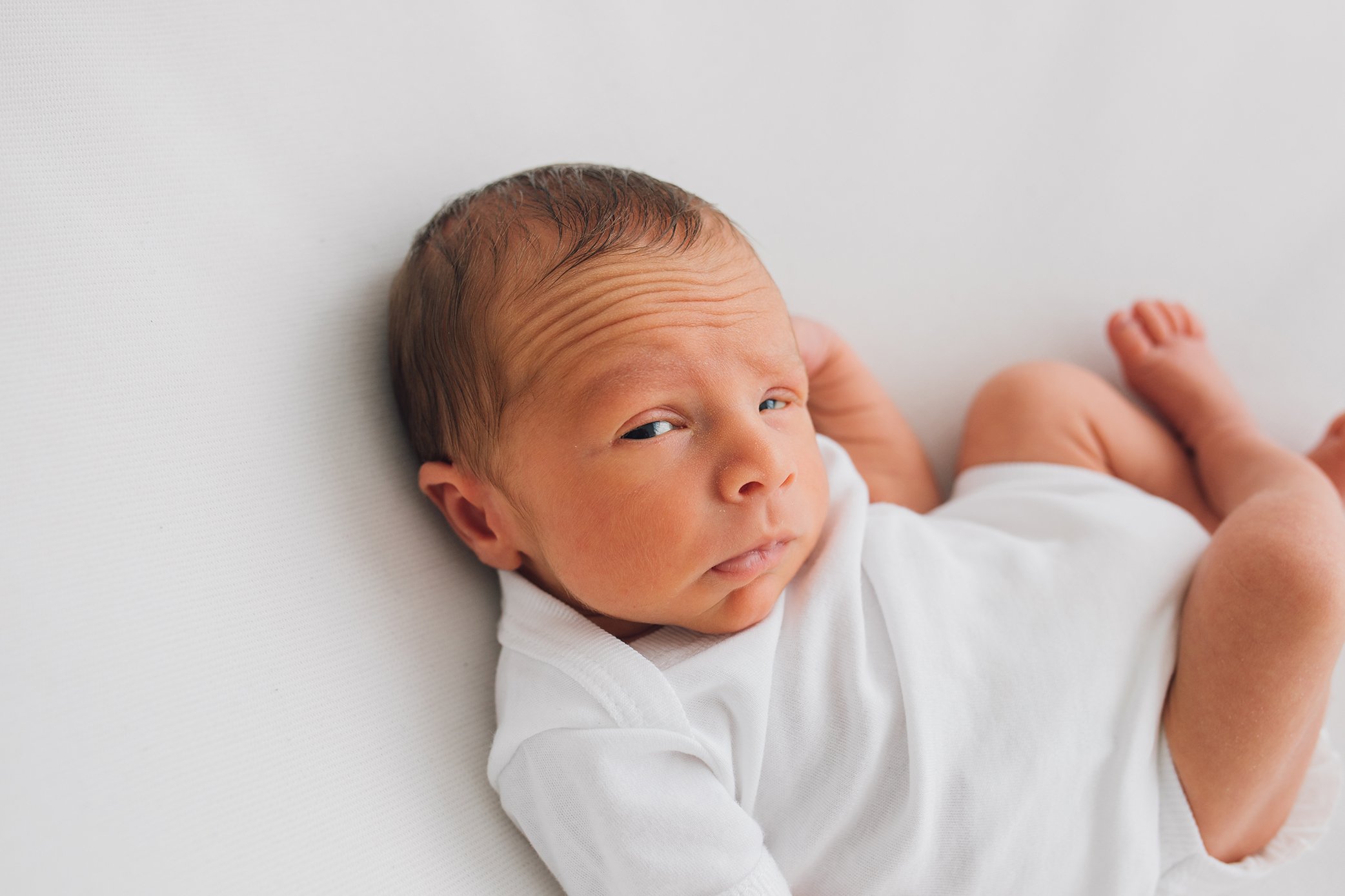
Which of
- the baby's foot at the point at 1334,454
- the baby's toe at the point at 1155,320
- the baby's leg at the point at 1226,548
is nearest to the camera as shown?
the baby's leg at the point at 1226,548

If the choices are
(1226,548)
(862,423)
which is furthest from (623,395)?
(1226,548)

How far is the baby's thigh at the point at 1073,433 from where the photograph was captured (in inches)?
49.3

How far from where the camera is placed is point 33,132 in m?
0.89

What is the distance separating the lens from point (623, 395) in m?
0.88

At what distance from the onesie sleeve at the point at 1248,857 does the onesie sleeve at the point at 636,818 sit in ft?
1.39

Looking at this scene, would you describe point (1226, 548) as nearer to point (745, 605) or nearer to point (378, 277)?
point (745, 605)

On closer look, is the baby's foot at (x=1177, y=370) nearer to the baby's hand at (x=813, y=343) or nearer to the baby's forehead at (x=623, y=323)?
the baby's hand at (x=813, y=343)

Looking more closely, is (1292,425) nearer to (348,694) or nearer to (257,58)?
(348,694)

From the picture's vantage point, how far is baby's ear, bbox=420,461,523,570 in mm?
996

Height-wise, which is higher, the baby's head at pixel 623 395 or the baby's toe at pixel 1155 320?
the baby's head at pixel 623 395

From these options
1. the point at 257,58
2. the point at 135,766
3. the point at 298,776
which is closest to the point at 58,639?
the point at 135,766

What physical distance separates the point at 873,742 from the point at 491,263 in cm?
62

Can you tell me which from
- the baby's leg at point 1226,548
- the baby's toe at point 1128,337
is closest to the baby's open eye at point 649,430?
the baby's leg at point 1226,548

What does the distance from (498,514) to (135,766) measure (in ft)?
1.29
